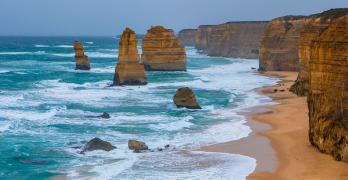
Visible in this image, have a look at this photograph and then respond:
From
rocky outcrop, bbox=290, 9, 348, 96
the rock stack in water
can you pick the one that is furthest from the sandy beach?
the rock stack in water

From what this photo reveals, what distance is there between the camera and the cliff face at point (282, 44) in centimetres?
5178

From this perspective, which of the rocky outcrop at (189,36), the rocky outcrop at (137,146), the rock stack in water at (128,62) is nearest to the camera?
the rocky outcrop at (137,146)

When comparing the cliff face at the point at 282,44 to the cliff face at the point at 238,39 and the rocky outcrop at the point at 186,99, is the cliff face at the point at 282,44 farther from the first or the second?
the cliff face at the point at 238,39

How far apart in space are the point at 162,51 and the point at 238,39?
40632 millimetres

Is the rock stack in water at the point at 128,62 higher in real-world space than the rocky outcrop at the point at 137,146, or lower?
higher

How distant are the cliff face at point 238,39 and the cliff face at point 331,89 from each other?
6795 cm

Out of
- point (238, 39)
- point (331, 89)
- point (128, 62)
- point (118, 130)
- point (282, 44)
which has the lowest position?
point (118, 130)

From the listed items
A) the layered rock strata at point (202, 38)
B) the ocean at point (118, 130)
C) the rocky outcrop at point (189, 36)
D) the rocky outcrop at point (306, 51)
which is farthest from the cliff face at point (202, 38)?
the rocky outcrop at point (306, 51)

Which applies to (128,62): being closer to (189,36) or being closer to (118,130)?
(118,130)

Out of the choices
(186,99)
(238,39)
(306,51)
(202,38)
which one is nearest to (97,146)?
(186,99)

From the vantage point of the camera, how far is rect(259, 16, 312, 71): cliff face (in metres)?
51.8

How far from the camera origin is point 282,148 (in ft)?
56.3

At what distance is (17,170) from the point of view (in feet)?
48.7

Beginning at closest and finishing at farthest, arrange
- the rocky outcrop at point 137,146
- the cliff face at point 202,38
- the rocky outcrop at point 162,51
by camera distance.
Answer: the rocky outcrop at point 137,146 < the rocky outcrop at point 162,51 < the cliff face at point 202,38
